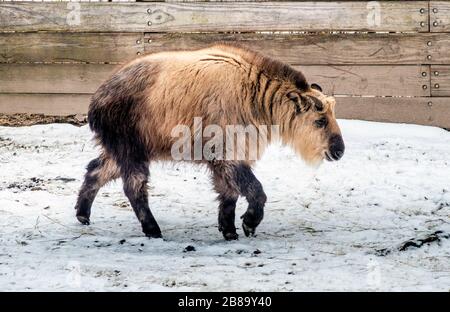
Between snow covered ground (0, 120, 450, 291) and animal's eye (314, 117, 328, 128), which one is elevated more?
animal's eye (314, 117, 328, 128)

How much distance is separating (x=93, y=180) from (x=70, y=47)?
9.67 ft

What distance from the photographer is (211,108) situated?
17.0 ft

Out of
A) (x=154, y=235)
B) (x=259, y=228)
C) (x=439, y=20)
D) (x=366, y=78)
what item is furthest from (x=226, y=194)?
(x=439, y=20)

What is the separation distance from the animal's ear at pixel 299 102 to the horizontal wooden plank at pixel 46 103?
11.8 feet

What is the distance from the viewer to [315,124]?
539cm

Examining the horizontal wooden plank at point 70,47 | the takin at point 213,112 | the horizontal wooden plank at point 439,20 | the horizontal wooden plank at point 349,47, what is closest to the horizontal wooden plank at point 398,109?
the horizontal wooden plank at point 349,47

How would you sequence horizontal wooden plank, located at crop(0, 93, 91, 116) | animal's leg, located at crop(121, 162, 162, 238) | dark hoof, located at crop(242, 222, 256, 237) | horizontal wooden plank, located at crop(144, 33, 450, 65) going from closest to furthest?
dark hoof, located at crop(242, 222, 256, 237), animal's leg, located at crop(121, 162, 162, 238), horizontal wooden plank, located at crop(144, 33, 450, 65), horizontal wooden plank, located at crop(0, 93, 91, 116)

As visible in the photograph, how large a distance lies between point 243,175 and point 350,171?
1.94m

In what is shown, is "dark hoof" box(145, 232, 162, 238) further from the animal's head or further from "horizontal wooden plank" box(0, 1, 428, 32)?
"horizontal wooden plank" box(0, 1, 428, 32)

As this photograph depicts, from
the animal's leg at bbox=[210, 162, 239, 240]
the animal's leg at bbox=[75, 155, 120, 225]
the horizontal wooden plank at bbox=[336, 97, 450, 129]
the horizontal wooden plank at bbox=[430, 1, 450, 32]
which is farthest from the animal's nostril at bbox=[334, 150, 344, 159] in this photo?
the horizontal wooden plank at bbox=[430, 1, 450, 32]

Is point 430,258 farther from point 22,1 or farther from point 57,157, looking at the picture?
point 22,1

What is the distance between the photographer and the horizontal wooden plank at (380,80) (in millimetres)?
8070

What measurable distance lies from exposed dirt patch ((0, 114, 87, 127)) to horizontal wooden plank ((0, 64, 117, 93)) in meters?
0.31

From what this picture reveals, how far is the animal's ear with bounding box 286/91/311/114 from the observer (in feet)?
17.6
